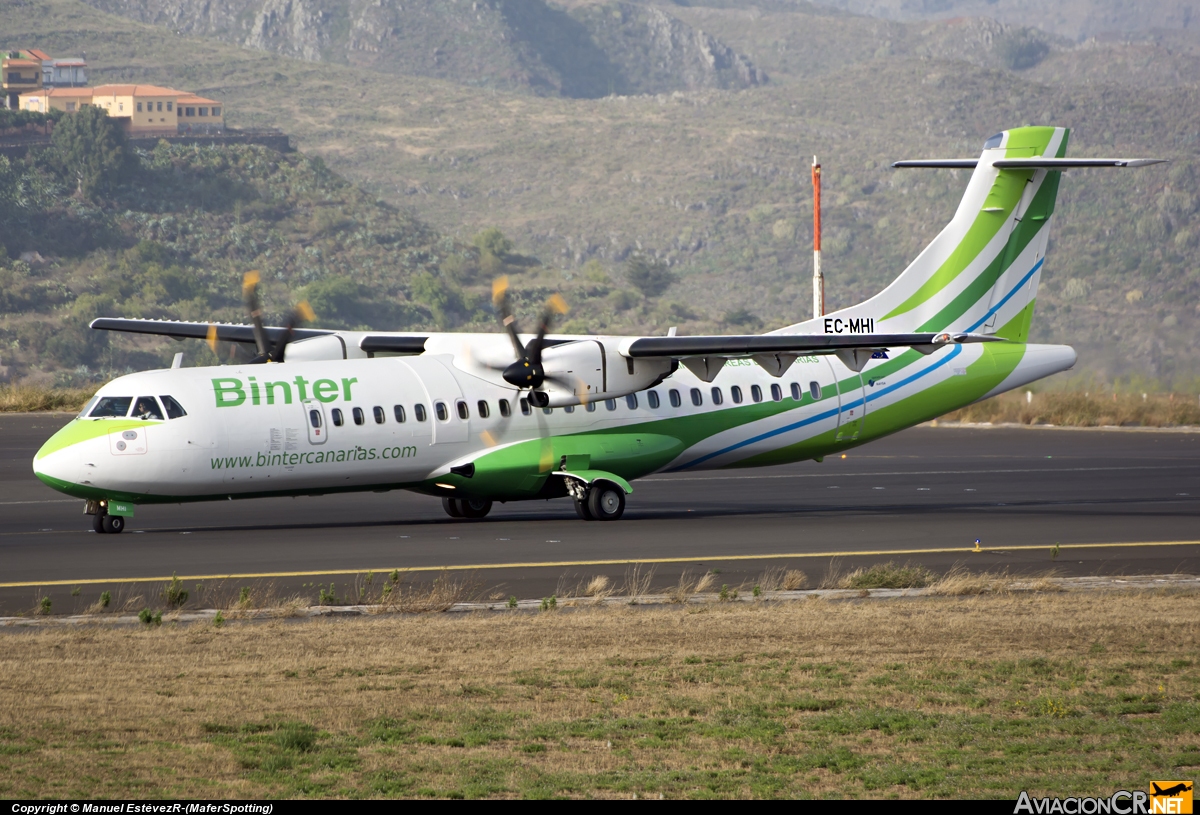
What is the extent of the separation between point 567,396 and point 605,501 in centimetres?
211

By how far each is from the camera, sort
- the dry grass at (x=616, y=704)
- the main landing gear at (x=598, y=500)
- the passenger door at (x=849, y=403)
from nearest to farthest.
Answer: the dry grass at (x=616, y=704), the main landing gear at (x=598, y=500), the passenger door at (x=849, y=403)

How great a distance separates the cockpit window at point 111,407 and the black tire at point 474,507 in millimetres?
6305

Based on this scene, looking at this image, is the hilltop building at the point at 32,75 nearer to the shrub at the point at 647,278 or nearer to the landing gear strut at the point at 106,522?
the shrub at the point at 647,278

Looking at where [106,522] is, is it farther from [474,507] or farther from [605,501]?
[605,501]

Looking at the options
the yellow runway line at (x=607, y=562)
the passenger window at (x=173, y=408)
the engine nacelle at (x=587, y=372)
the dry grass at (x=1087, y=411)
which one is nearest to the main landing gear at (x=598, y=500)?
the engine nacelle at (x=587, y=372)

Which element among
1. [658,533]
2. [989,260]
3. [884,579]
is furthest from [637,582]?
[989,260]

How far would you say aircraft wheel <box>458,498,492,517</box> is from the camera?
2750 cm

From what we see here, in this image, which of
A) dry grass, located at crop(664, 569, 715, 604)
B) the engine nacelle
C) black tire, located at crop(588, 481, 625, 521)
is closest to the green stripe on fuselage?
the engine nacelle

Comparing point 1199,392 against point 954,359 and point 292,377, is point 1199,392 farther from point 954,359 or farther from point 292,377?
point 292,377

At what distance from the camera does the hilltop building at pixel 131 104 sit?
565ft

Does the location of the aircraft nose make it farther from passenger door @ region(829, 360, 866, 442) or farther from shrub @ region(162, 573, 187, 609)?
passenger door @ region(829, 360, 866, 442)

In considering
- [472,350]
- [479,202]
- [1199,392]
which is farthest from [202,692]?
[479,202]

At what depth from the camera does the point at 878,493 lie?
3177 cm

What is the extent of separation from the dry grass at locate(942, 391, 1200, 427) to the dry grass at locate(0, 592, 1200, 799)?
38.1 m
